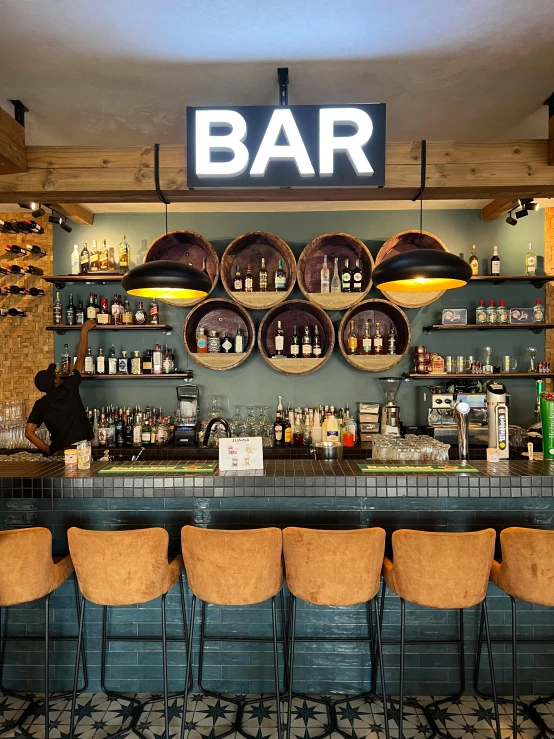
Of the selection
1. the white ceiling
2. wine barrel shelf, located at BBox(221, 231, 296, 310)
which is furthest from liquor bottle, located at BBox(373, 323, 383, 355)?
the white ceiling

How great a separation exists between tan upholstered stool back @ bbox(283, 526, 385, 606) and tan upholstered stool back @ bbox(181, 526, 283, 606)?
110 millimetres

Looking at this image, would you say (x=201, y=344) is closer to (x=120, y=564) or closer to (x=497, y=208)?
(x=120, y=564)

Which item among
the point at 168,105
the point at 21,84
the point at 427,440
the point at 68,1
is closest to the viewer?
the point at 68,1

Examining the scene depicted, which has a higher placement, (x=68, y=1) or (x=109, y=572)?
(x=68, y=1)

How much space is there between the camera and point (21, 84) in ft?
9.81

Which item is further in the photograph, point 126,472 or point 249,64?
point 126,472

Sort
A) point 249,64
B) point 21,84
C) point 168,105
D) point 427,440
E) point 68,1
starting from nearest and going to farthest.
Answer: point 68,1 → point 249,64 → point 21,84 → point 168,105 → point 427,440

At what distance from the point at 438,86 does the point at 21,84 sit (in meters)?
2.42

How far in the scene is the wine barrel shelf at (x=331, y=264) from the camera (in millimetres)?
4883

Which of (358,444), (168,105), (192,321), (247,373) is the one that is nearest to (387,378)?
(358,444)

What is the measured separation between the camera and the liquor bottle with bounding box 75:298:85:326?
521 centimetres

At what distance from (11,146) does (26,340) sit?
269 centimetres

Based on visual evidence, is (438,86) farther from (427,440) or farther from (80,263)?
(80,263)

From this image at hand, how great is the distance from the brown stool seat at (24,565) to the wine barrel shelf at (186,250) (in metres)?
2.85
